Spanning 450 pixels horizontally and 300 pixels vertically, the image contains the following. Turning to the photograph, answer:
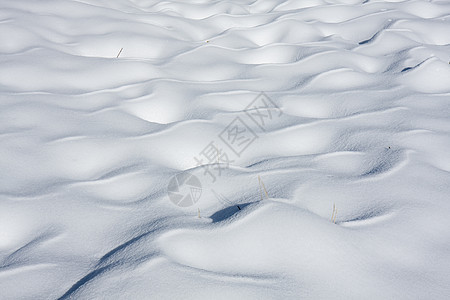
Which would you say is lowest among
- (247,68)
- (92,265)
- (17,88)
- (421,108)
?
(421,108)

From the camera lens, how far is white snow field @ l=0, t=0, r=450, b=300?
856 millimetres

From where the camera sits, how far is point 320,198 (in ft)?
3.50

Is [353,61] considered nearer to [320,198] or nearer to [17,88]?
[320,198]

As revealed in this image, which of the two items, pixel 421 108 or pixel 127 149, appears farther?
pixel 421 108

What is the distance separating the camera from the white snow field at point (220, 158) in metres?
0.86

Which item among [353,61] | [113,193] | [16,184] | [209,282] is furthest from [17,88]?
[353,61]

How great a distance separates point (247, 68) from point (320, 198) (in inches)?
38.7

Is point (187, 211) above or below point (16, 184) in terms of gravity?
below

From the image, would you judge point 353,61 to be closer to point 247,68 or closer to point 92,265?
point 247,68

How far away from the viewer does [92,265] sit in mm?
887

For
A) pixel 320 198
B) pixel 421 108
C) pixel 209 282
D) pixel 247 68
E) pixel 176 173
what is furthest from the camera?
pixel 247 68

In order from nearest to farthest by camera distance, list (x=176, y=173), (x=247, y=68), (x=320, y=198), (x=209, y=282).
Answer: (x=209, y=282), (x=320, y=198), (x=176, y=173), (x=247, y=68)

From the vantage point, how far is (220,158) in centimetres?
131

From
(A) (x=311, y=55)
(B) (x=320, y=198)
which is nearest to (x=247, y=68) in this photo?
(A) (x=311, y=55)
